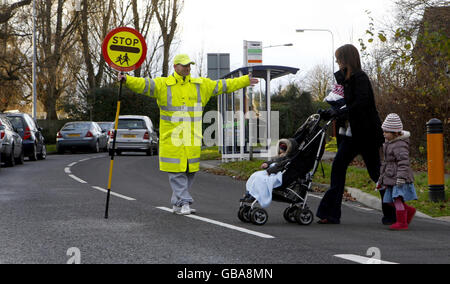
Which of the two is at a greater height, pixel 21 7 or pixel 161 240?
pixel 21 7

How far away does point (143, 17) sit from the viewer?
47094mm

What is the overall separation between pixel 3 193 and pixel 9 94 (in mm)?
46179

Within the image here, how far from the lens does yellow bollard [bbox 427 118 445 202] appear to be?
33.9 feet

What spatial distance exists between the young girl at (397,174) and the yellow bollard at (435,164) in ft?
7.65

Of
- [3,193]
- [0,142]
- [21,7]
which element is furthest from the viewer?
[21,7]

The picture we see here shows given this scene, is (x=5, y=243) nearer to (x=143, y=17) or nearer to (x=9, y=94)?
(x=143, y=17)

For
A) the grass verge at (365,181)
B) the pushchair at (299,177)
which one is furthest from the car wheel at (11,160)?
the pushchair at (299,177)

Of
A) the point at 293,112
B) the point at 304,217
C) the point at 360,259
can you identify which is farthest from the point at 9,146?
the point at 293,112

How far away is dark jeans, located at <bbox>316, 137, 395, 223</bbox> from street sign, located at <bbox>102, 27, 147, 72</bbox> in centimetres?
309

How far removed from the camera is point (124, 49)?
32.2 ft

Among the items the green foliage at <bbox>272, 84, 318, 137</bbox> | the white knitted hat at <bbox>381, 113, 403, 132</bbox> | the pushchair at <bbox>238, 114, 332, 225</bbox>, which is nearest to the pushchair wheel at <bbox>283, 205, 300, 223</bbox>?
the pushchair at <bbox>238, 114, 332, 225</bbox>

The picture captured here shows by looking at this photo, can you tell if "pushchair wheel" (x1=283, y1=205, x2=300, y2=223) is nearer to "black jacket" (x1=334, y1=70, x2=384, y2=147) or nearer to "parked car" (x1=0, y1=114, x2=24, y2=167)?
"black jacket" (x1=334, y1=70, x2=384, y2=147)

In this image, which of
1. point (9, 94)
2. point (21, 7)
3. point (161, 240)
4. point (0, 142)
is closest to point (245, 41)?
point (0, 142)

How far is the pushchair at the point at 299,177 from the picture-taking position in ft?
26.3
